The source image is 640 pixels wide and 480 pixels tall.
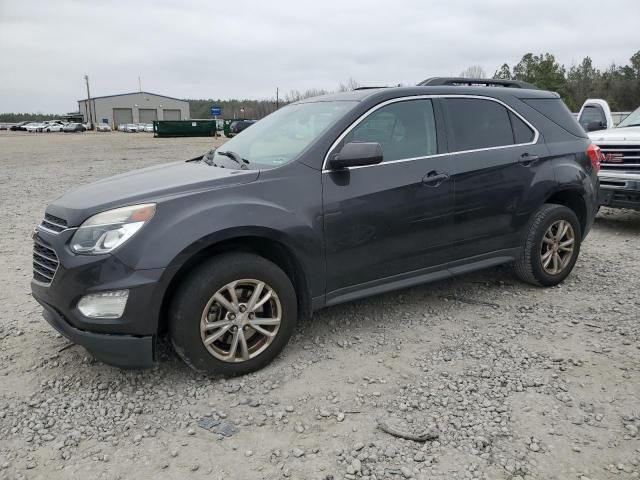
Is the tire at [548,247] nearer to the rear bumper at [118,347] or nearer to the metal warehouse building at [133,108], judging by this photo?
the rear bumper at [118,347]

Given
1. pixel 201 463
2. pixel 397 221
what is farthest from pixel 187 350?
pixel 397 221

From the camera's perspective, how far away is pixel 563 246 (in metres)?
4.94

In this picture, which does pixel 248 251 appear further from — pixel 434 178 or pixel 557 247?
pixel 557 247

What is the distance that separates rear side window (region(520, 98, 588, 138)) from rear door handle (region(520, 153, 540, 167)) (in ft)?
1.72

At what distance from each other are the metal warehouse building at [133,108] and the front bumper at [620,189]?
319 feet

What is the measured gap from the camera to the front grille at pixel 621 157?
7.04 metres

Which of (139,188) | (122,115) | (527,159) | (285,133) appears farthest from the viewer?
(122,115)

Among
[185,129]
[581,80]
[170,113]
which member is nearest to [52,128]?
[185,129]

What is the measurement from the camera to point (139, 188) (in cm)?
342

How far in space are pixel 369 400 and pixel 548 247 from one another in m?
2.64

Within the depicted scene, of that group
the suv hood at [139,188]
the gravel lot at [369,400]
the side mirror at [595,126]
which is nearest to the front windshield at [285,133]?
the suv hood at [139,188]

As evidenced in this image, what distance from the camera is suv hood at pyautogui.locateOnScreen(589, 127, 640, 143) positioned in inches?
283

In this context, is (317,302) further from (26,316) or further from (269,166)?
(26,316)

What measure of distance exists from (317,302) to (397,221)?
2.74 feet
